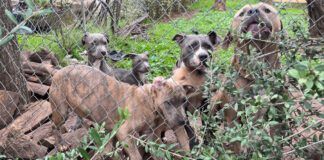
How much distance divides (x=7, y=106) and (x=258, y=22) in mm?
2874

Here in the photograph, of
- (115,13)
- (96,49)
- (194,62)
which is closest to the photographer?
(194,62)

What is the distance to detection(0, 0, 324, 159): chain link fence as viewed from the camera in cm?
290

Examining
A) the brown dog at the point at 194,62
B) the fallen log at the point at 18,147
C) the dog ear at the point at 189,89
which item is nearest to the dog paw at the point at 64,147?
the fallen log at the point at 18,147

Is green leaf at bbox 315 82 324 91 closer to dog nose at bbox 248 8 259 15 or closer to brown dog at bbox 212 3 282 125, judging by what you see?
brown dog at bbox 212 3 282 125

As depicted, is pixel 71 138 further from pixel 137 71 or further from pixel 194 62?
pixel 137 71

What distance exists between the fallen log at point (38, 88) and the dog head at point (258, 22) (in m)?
2.69

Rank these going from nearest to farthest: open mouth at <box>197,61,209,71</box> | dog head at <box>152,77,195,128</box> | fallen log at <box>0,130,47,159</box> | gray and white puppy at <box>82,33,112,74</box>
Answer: dog head at <box>152,77,195,128</box> → open mouth at <box>197,61,209,71</box> → fallen log at <box>0,130,47,159</box> → gray and white puppy at <box>82,33,112,74</box>

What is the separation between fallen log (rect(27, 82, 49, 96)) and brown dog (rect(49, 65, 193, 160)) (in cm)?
95

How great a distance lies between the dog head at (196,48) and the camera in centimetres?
473

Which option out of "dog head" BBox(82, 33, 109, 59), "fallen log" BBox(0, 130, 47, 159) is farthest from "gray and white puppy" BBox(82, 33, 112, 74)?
"fallen log" BBox(0, 130, 47, 159)

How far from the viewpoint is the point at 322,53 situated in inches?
116

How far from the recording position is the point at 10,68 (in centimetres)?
559

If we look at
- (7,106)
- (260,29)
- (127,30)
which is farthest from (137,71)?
(127,30)

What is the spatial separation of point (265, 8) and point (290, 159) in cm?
163
